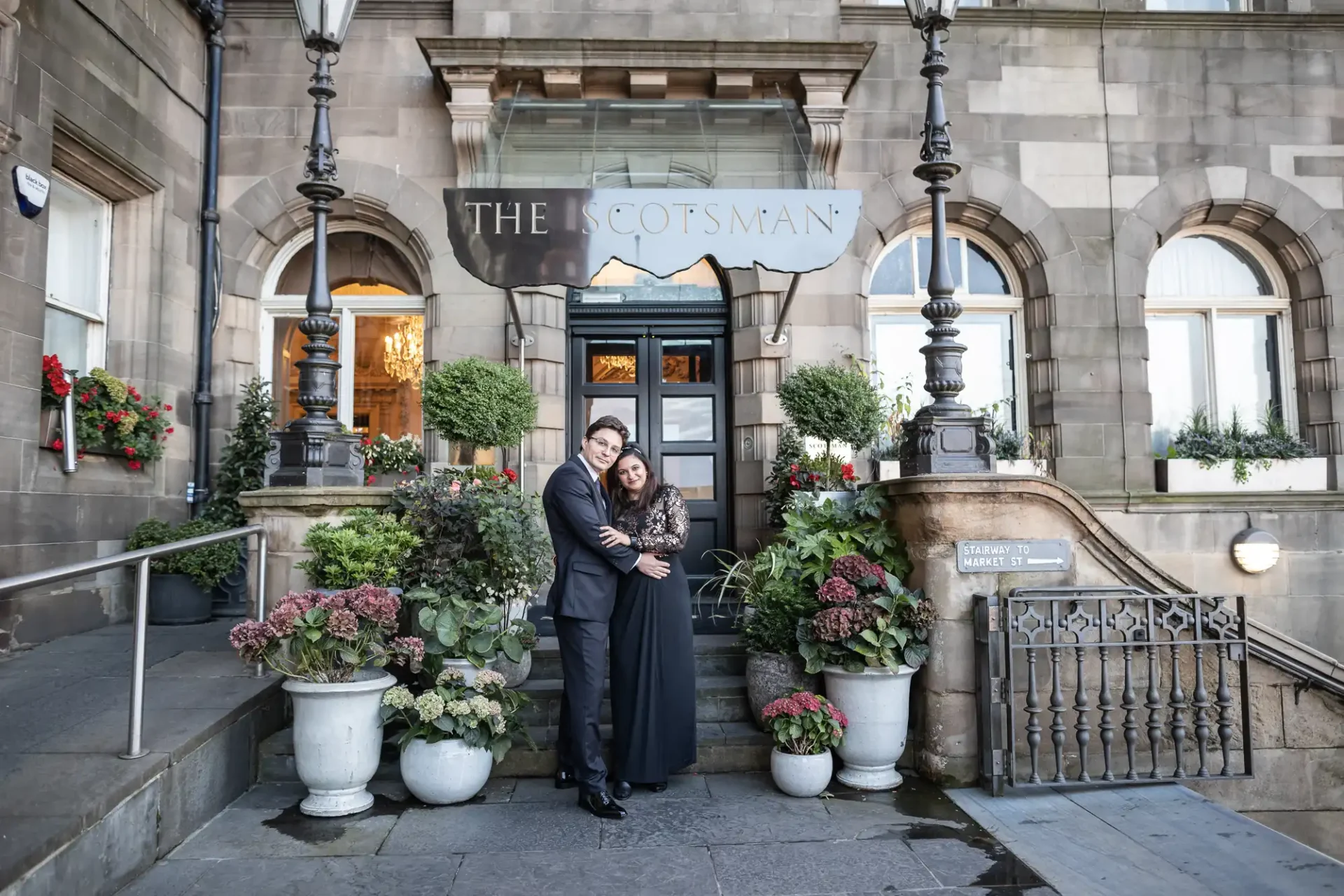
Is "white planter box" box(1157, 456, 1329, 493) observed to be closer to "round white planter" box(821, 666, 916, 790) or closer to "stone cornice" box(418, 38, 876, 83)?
"stone cornice" box(418, 38, 876, 83)

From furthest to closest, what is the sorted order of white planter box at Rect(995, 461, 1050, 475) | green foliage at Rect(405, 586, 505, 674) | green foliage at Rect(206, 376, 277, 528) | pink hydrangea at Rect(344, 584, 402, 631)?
white planter box at Rect(995, 461, 1050, 475) → green foliage at Rect(206, 376, 277, 528) → green foliage at Rect(405, 586, 505, 674) → pink hydrangea at Rect(344, 584, 402, 631)

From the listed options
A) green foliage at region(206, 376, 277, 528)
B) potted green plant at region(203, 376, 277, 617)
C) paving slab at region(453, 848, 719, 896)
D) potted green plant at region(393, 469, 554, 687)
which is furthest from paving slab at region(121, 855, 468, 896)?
green foliage at region(206, 376, 277, 528)

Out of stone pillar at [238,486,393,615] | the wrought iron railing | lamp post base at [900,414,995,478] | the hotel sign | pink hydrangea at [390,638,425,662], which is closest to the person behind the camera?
pink hydrangea at [390,638,425,662]

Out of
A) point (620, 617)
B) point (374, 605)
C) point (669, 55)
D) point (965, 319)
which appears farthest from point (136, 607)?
point (965, 319)

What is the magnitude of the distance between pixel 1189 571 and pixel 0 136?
11242 mm

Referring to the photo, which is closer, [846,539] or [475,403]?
[846,539]

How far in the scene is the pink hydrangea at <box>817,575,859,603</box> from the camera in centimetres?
512

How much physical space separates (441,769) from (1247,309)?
10088 millimetres

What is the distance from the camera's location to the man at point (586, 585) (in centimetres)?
462

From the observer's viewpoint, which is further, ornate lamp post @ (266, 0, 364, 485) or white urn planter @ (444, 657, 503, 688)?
ornate lamp post @ (266, 0, 364, 485)

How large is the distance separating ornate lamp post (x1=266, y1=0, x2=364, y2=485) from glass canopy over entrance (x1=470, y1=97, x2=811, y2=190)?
6.94ft

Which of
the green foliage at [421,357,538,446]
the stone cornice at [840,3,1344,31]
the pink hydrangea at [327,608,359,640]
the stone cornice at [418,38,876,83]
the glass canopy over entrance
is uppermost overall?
the stone cornice at [840,3,1344,31]

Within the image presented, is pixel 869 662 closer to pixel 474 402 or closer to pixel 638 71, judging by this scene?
pixel 474 402

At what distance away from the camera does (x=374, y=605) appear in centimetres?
460
